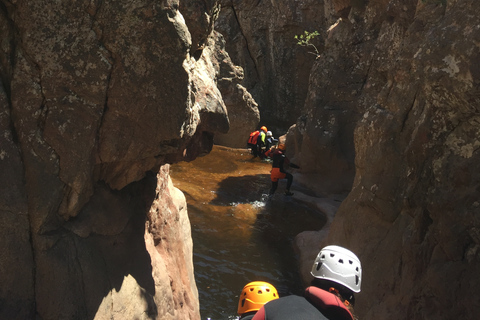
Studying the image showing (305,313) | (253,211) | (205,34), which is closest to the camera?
(305,313)

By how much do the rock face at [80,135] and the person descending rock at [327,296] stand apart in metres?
1.82

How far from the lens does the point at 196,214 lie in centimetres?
981

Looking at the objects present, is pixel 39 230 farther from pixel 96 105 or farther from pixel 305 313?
pixel 305 313

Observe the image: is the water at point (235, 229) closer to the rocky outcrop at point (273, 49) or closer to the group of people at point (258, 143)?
the group of people at point (258, 143)

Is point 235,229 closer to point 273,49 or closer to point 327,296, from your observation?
point 327,296

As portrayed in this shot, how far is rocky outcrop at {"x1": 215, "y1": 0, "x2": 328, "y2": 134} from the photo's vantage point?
19594mm

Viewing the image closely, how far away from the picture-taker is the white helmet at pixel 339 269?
2420 mm

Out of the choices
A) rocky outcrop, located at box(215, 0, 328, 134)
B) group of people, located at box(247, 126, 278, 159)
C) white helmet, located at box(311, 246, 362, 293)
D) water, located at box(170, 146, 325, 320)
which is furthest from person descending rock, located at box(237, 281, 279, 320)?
rocky outcrop, located at box(215, 0, 328, 134)

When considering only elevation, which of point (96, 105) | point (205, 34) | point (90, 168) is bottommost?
point (90, 168)

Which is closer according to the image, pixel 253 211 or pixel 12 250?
pixel 12 250

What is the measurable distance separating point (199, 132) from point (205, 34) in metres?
0.98

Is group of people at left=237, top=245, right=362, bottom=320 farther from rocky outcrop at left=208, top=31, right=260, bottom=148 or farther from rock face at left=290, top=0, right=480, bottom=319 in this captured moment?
rocky outcrop at left=208, top=31, right=260, bottom=148

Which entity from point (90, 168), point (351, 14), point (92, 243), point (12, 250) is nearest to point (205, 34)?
point (90, 168)

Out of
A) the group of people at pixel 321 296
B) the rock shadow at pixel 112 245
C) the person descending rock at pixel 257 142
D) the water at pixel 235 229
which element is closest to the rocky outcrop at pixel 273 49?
the person descending rock at pixel 257 142
